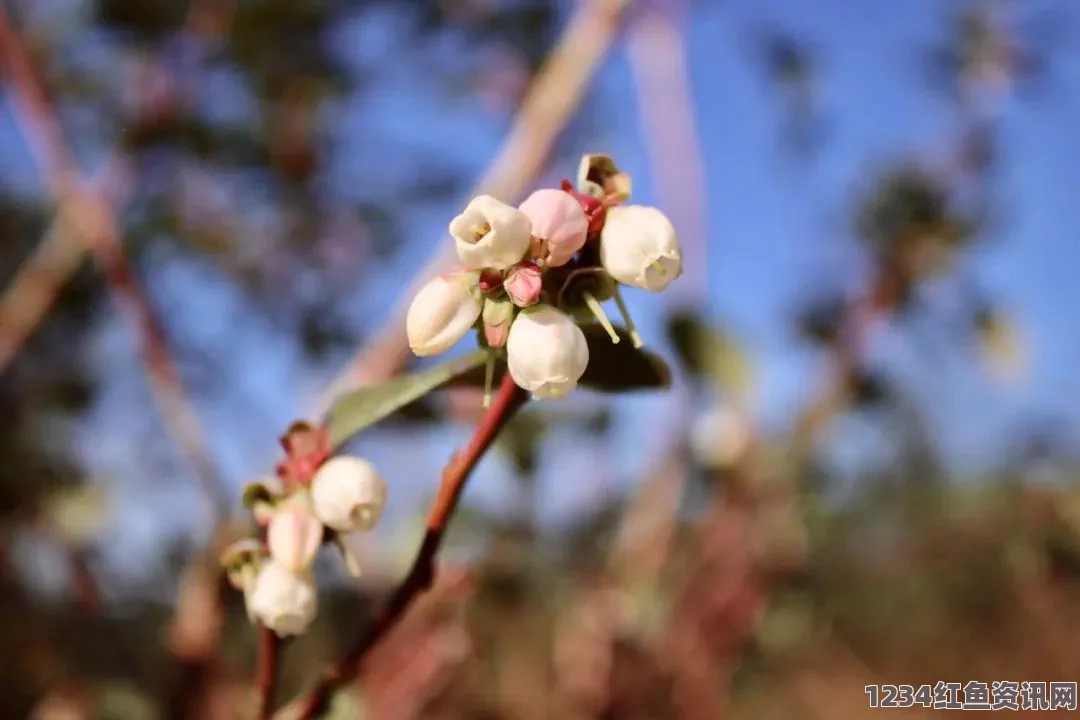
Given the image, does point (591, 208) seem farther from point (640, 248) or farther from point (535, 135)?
point (535, 135)

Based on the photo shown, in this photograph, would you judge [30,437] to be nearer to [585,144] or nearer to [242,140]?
[242,140]

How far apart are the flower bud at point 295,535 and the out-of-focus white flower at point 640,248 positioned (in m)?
0.13

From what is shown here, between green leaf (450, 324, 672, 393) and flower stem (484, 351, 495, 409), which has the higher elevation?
green leaf (450, 324, 672, 393)

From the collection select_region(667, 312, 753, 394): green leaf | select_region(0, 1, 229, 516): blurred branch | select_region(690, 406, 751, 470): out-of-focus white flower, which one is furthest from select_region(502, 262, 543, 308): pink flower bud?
select_region(690, 406, 751, 470): out-of-focus white flower

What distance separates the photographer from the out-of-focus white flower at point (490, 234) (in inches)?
9.4

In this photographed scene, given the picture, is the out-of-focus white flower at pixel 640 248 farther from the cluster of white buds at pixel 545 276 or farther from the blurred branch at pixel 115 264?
the blurred branch at pixel 115 264

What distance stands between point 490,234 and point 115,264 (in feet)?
1.95

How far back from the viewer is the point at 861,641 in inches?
86.4

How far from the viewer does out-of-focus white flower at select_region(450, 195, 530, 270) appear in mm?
240

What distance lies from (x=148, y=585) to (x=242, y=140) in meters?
0.71

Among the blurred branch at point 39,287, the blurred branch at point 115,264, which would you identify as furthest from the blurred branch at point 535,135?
the blurred branch at point 39,287

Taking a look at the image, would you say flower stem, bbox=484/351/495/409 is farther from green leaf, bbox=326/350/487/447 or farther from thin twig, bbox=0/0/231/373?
thin twig, bbox=0/0/231/373

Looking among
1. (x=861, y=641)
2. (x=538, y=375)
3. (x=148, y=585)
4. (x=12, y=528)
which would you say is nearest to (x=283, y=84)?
(x=12, y=528)

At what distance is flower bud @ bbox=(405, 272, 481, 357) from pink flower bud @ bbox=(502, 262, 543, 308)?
0.06ft
